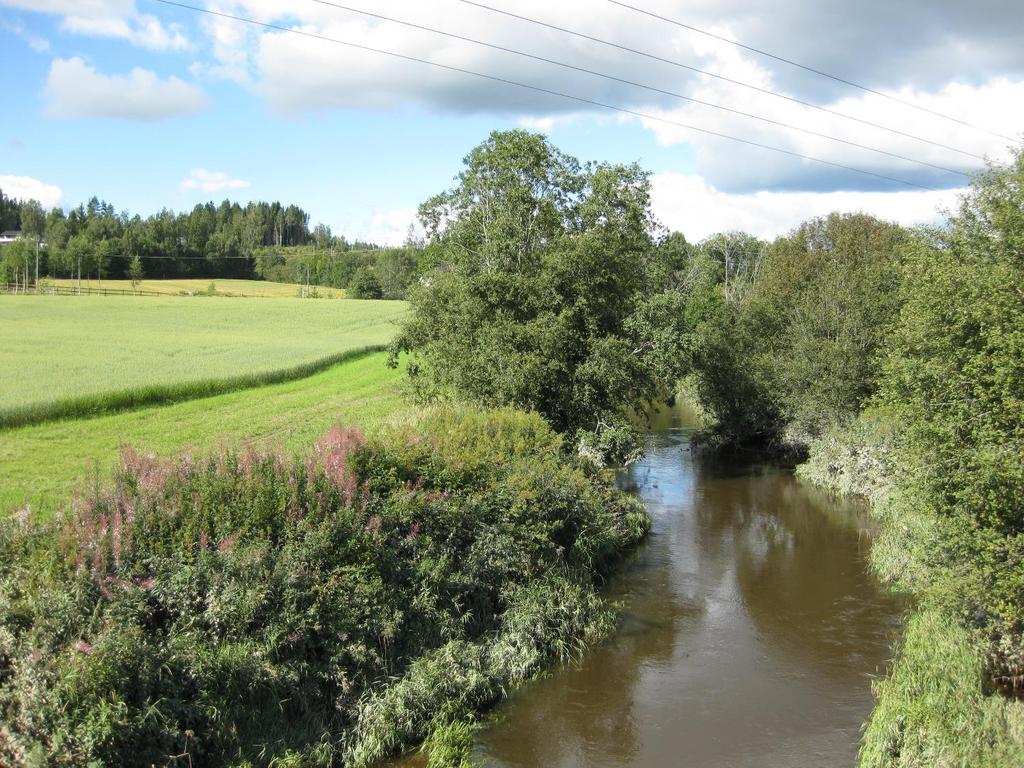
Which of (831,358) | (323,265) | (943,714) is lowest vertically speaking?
(943,714)

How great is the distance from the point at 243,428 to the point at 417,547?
45.5 ft

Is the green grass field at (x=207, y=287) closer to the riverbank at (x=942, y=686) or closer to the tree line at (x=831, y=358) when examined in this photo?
the tree line at (x=831, y=358)

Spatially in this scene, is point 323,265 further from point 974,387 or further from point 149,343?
point 974,387

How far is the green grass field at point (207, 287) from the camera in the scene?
99.2 meters

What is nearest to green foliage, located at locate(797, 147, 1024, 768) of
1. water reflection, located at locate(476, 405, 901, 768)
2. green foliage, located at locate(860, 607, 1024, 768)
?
green foliage, located at locate(860, 607, 1024, 768)

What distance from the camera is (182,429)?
23844 millimetres

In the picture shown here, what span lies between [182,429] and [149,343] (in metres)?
23.6

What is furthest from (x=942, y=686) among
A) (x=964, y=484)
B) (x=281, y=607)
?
(x=281, y=607)

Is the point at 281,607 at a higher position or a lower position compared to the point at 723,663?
higher

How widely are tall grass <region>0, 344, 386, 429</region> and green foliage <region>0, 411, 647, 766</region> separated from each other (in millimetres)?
13920

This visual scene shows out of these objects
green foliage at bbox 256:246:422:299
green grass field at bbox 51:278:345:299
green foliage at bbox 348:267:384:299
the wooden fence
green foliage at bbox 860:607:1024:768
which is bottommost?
green foliage at bbox 860:607:1024:768

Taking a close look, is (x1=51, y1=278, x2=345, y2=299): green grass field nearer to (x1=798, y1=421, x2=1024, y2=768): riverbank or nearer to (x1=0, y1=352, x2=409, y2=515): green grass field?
(x1=0, y1=352, x2=409, y2=515): green grass field

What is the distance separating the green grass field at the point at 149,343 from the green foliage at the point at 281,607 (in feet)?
49.9

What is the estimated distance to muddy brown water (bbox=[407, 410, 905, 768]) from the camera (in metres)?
11.0
